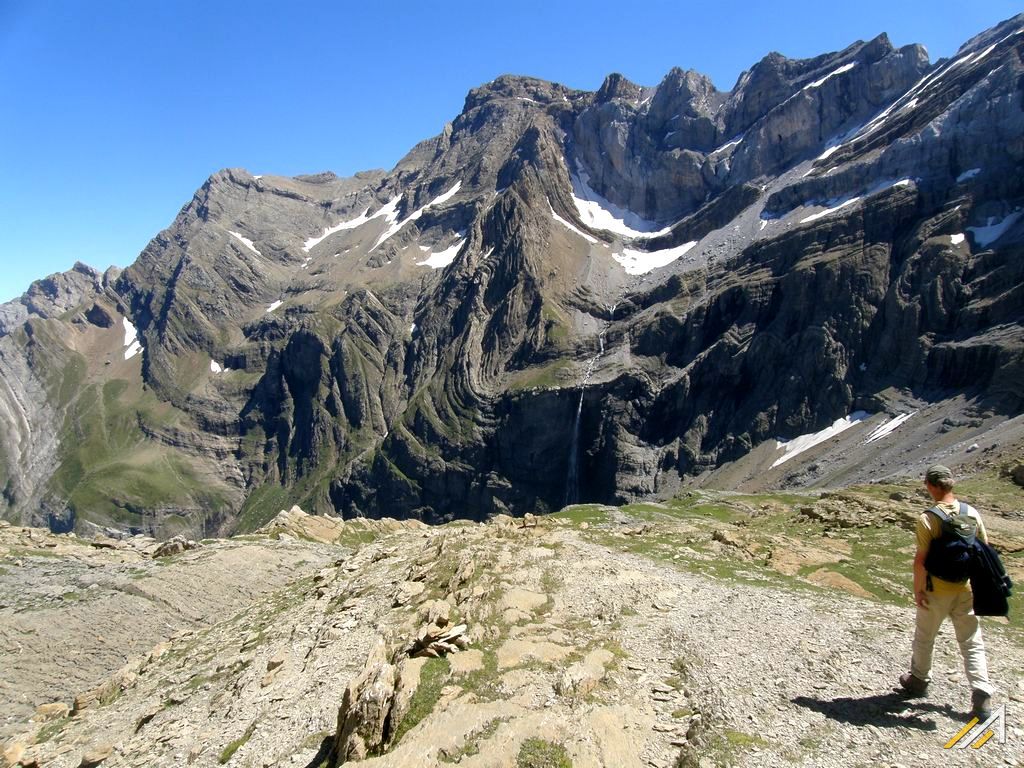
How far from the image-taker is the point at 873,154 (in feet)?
575

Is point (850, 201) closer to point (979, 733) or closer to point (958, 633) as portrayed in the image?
point (958, 633)

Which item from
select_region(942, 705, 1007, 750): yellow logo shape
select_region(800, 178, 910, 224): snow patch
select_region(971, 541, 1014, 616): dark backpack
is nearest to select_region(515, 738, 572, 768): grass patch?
select_region(942, 705, 1007, 750): yellow logo shape

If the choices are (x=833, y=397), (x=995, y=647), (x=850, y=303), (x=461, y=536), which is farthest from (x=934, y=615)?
(x=850, y=303)

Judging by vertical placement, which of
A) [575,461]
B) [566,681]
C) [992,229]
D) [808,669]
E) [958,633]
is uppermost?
[992,229]

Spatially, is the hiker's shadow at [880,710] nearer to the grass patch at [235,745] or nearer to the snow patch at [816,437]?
the grass patch at [235,745]

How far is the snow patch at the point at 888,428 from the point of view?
117 m

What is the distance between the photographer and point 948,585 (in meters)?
11.5

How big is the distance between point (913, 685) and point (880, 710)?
0.89 m

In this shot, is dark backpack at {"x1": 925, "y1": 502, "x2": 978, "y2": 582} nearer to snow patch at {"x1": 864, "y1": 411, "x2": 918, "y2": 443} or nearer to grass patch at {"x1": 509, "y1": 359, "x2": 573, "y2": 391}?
snow patch at {"x1": 864, "y1": 411, "x2": 918, "y2": 443}

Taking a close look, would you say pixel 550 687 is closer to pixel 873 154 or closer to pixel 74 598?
pixel 74 598

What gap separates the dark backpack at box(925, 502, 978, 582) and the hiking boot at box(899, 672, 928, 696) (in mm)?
2523

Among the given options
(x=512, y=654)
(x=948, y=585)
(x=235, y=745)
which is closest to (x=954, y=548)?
(x=948, y=585)

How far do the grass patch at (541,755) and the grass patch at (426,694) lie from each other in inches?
120

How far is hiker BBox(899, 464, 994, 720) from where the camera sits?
11.2 m
